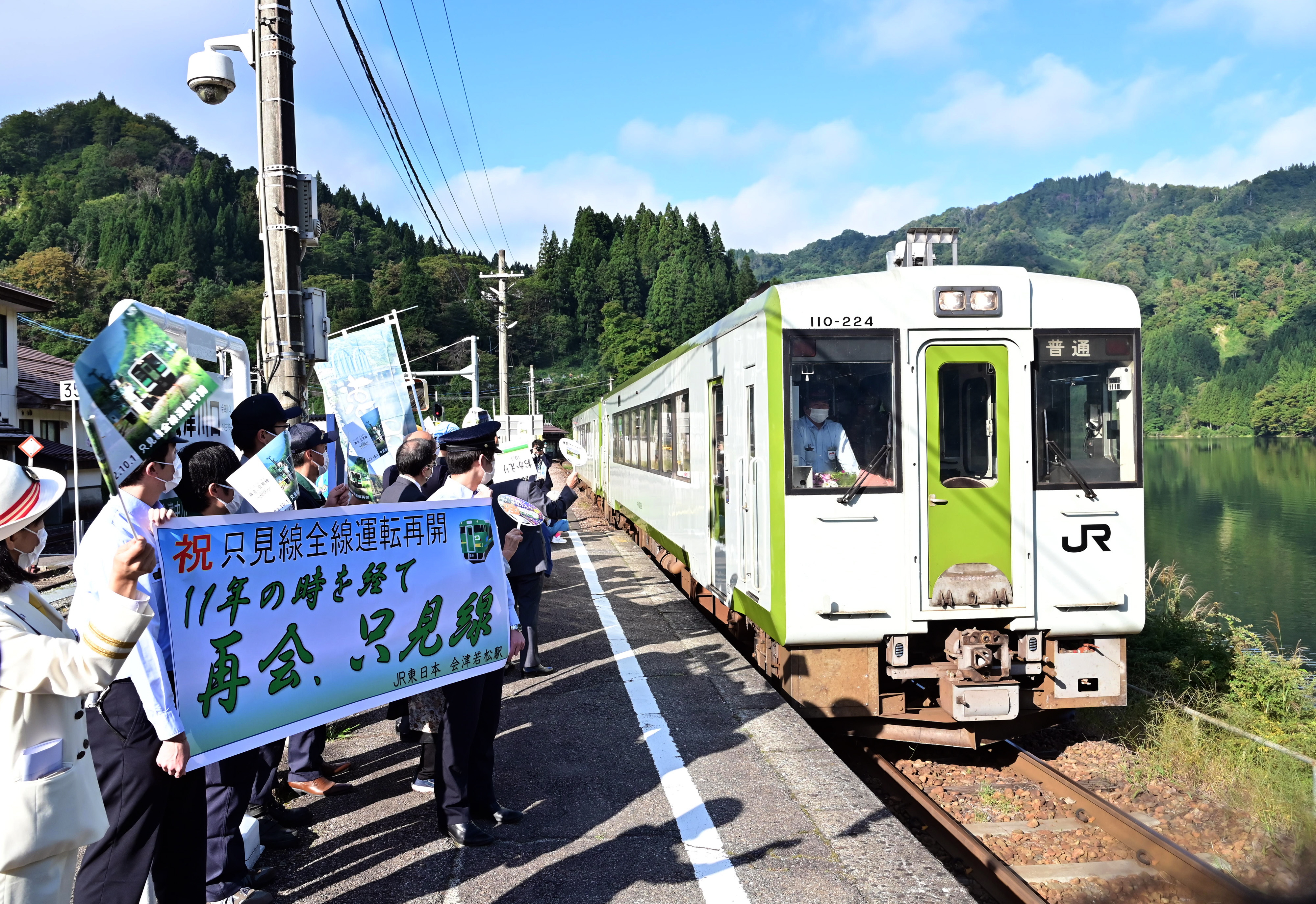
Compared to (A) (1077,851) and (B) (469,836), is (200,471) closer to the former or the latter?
(B) (469,836)

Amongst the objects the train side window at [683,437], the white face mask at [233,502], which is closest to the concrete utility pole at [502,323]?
the train side window at [683,437]

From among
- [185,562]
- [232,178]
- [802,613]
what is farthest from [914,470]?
[232,178]

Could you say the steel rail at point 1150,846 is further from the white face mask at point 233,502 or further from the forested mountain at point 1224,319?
the forested mountain at point 1224,319

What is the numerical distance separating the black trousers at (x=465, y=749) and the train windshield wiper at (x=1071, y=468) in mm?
3891

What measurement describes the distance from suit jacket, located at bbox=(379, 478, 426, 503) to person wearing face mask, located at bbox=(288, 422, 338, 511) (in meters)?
0.43

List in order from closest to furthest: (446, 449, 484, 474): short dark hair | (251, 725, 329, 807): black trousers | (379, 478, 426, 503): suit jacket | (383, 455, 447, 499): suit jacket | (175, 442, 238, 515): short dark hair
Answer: (175, 442, 238, 515): short dark hair → (251, 725, 329, 807): black trousers → (446, 449, 484, 474): short dark hair → (379, 478, 426, 503): suit jacket → (383, 455, 447, 499): suit jacket

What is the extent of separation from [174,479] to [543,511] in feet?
11.6

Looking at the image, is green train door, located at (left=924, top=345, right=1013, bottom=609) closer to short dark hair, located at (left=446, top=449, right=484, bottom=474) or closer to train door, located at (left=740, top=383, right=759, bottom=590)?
train door, located at (left=740, top=383, right=759, bottom=590)

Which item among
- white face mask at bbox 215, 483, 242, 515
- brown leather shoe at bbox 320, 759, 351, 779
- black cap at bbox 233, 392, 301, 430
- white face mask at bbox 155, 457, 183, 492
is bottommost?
brown leather shoe at bbox 320, 759, 351, 779

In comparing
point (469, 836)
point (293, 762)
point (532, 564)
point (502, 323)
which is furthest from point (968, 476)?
point (502, 323)

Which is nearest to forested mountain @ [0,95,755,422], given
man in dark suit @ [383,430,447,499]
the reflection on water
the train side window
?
the reflection on water

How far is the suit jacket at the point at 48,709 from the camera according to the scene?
2.36 meters

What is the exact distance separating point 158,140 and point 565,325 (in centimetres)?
5783

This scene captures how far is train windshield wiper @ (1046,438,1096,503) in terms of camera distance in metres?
6.18
